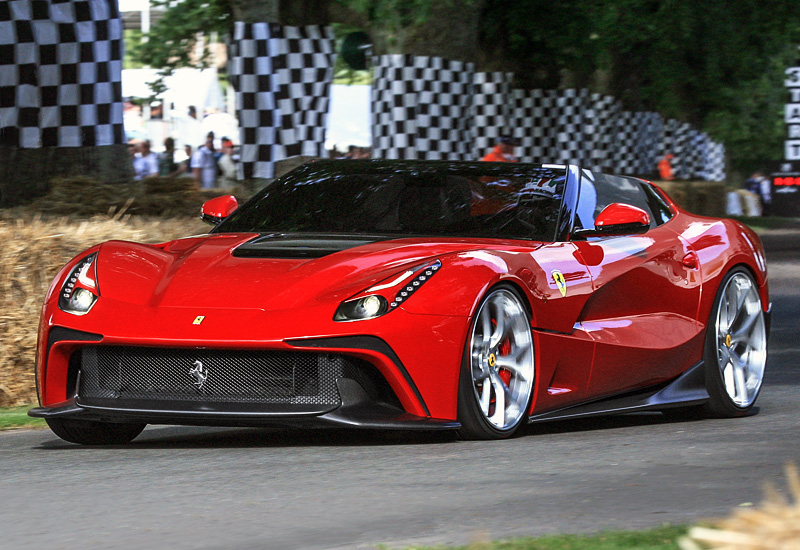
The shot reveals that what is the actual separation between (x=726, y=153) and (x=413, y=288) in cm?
4637

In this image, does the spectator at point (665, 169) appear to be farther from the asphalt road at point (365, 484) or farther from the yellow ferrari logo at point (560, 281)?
the yellow ferrari logo at point (560, 281)

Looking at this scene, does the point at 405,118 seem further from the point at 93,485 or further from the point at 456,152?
the point at 93,485

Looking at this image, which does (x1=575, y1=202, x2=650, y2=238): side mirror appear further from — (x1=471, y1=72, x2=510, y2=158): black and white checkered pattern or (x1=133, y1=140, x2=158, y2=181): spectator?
(x1=133, y1=140, x2=158, y2=181): spectator

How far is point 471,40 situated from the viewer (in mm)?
18016

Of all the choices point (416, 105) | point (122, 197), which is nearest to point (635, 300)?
point (122, 197)

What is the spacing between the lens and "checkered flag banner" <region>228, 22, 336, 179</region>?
14.5 meters

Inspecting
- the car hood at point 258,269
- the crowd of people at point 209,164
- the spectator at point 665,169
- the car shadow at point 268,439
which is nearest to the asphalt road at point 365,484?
the car shadow at point 268,439

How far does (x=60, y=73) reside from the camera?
1184 cm

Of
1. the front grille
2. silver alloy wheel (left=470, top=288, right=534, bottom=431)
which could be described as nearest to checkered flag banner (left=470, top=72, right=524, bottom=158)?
silver alloy wheel (left=470, top=288, right=534, bottom=431)

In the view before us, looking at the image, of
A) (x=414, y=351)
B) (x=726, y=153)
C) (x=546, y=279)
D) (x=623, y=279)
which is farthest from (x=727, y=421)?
(x=726, y=153)

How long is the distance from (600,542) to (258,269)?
8.20 feet

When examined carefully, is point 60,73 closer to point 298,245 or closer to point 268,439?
point 298,245

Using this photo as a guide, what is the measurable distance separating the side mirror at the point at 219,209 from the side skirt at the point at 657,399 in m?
1.96

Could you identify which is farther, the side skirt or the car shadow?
the side skirt
